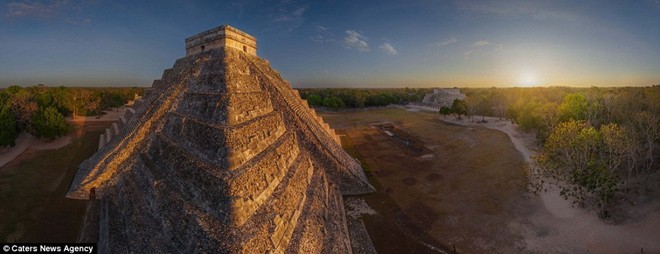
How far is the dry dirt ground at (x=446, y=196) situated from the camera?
18.5m

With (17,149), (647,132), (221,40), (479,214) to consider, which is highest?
(221,40)

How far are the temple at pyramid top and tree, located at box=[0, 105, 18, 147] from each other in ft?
66.0

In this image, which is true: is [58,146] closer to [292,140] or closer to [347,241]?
[292,140]

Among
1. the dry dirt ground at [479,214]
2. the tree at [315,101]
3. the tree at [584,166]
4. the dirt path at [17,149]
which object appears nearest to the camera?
the dry dirt ground at [479,214]

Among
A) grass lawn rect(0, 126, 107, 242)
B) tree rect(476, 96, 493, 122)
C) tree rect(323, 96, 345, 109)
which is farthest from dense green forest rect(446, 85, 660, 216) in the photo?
tree rect(323, 96, 345, 109)

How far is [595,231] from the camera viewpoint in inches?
733

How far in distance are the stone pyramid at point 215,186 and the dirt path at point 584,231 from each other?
12.3 metres

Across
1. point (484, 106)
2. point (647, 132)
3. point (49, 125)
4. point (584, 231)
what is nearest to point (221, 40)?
point (49, 125)

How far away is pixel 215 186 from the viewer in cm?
1298

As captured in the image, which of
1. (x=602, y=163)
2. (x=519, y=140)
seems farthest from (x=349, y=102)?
(x=602, y=163)

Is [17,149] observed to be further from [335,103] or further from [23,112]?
[335,103]

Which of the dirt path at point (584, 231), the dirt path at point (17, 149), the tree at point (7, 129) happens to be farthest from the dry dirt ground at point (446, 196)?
the tree at point (7, 129)

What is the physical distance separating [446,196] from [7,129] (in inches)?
1787

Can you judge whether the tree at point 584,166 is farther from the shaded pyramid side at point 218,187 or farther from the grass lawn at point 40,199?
the grass lawn at point 40,199
